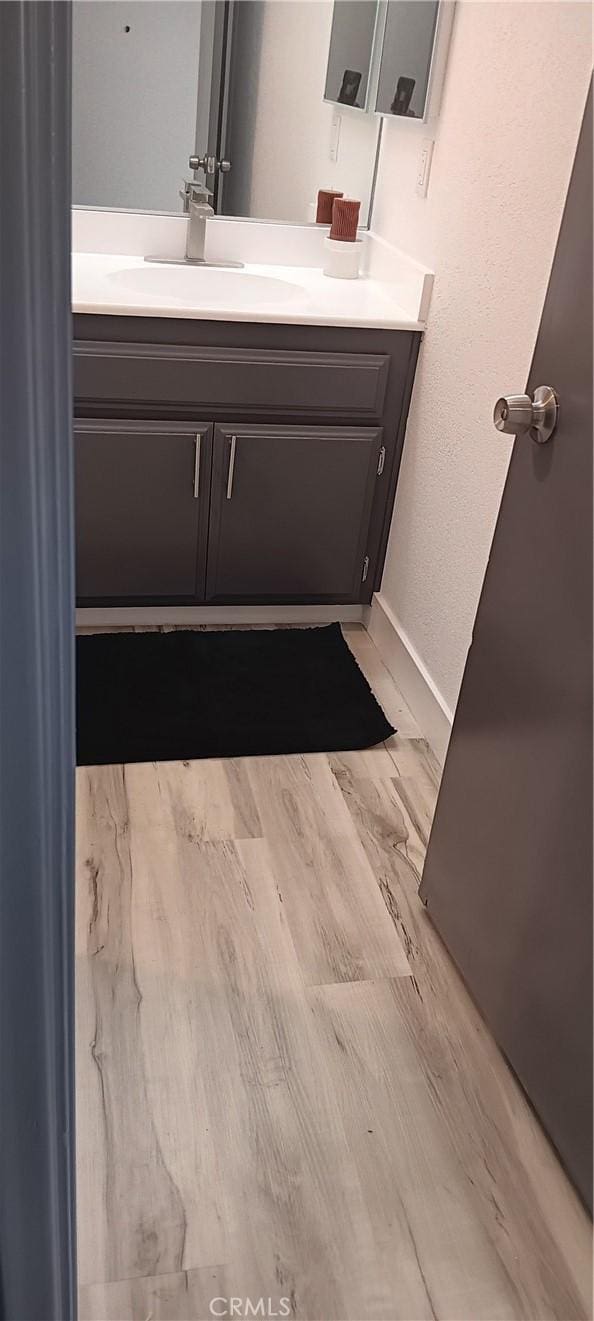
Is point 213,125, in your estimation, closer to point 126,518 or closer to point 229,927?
point 126,518

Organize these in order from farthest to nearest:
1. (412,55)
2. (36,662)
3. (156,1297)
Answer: (412,55) < (156,1297) < (36,662)

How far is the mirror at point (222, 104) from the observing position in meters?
2.51

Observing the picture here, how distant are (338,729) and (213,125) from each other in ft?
5.00

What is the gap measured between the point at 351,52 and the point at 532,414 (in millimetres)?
1688

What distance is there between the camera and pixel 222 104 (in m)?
2.64

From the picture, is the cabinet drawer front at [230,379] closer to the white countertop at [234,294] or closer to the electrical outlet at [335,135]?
the white countertop at [234,294]

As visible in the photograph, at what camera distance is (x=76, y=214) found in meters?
2.62

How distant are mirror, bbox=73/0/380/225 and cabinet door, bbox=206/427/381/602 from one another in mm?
685

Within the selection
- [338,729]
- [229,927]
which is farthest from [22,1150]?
[338,729]

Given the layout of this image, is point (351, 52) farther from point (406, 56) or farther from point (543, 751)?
point (543, 751)

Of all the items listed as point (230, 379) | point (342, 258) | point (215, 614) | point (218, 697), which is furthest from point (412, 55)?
point (218, 697)

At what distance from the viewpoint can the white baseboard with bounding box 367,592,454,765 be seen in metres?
2.37

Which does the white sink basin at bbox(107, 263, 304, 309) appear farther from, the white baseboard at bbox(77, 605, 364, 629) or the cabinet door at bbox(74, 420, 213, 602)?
the white baseboard at bbox(77, 605, 364, 629)

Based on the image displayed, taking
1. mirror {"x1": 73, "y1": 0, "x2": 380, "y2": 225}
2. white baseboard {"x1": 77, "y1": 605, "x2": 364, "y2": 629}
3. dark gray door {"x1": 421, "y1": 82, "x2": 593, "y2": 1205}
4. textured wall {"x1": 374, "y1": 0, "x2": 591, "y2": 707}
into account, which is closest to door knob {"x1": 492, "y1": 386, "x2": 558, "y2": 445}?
dark gray door {"x1": 421, "y1": 82, "x2": 593, "y2": 1205}
